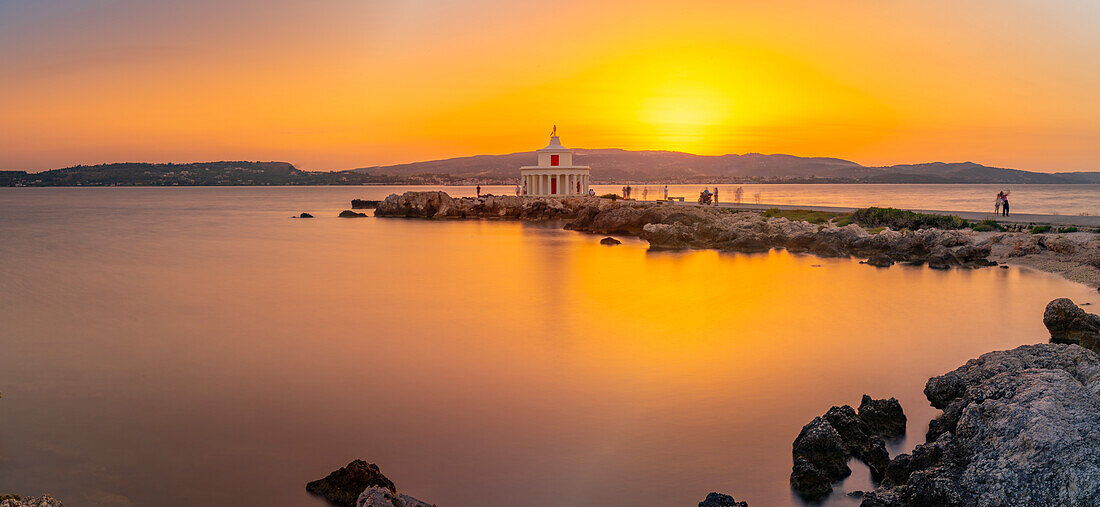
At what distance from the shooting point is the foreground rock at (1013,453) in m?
4.54

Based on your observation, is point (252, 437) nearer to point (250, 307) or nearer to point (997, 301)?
point (250, 307)

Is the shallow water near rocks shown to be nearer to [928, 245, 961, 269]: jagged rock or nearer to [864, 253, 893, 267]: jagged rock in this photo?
[864, 253, 893, 267]: jagged rock

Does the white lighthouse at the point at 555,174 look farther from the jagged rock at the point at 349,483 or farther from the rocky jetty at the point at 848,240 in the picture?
the jagged rock at the point at 349,483

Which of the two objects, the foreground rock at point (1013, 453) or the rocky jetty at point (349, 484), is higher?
the foreground rock at point (1013, 453)

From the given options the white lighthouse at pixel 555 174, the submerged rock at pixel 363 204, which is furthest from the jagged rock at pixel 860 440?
the submerged rock at pixel 363 204

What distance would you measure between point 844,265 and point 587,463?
57.9ft

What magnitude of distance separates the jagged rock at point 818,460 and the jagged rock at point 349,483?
366 cm

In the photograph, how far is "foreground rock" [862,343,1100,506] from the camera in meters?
4.54

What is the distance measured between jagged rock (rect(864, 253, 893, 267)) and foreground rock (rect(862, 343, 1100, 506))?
665 inches

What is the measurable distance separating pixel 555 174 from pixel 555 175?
0.54 ft

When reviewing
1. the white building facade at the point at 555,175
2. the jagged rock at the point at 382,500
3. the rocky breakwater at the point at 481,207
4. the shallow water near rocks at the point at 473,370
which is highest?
the white building facade at the point at 555,175

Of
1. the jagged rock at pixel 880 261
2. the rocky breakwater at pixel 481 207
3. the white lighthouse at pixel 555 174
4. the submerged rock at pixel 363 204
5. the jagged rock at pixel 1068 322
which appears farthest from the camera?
the submerged rock at pixel 363 204

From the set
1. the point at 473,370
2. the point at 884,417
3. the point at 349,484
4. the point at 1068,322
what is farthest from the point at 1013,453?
the point at 473,370

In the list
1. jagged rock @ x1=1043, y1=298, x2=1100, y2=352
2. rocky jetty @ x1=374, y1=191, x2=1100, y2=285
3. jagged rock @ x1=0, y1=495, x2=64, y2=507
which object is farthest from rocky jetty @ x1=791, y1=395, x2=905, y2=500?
rocky jetty @ x1=374, y1=191, x2=1100, y2=285
